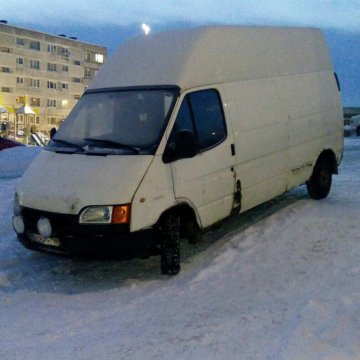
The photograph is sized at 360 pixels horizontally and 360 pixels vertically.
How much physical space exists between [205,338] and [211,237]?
3.08 metres

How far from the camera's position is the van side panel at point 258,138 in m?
6.70

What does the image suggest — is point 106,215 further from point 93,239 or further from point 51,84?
point 51,84

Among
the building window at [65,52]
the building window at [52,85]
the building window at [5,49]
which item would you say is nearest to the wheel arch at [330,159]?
the building window at [5,49]

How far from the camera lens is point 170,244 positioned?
18.6 feet

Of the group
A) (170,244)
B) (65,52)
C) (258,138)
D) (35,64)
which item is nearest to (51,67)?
(35,64)

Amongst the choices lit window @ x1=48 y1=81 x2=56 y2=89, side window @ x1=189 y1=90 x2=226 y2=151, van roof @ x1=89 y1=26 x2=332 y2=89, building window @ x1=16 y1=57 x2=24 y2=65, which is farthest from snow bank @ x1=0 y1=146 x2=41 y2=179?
lit window @ x1=48 y1=81 x2=56 y2=89

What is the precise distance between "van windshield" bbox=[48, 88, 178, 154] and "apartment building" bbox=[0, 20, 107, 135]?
5632cm

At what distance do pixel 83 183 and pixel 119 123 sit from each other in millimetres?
1020

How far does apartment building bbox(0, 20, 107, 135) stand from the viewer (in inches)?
2542

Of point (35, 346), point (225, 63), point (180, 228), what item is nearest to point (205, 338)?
point (35, 346)

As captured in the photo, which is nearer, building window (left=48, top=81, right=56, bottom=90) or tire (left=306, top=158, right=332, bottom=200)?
tire (left=306, top=158, right=332, bottom=200)

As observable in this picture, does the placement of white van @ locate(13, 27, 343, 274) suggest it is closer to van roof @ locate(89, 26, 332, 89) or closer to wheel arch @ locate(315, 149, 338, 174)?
van roof @ locate(89, 26, 332, 89)

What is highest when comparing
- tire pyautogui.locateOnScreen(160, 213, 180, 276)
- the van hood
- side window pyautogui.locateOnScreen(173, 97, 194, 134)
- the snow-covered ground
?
side window pyautogui.locateOnScreen(173, 97, 194, 134)

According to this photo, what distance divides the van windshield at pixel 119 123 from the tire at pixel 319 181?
3.45m
